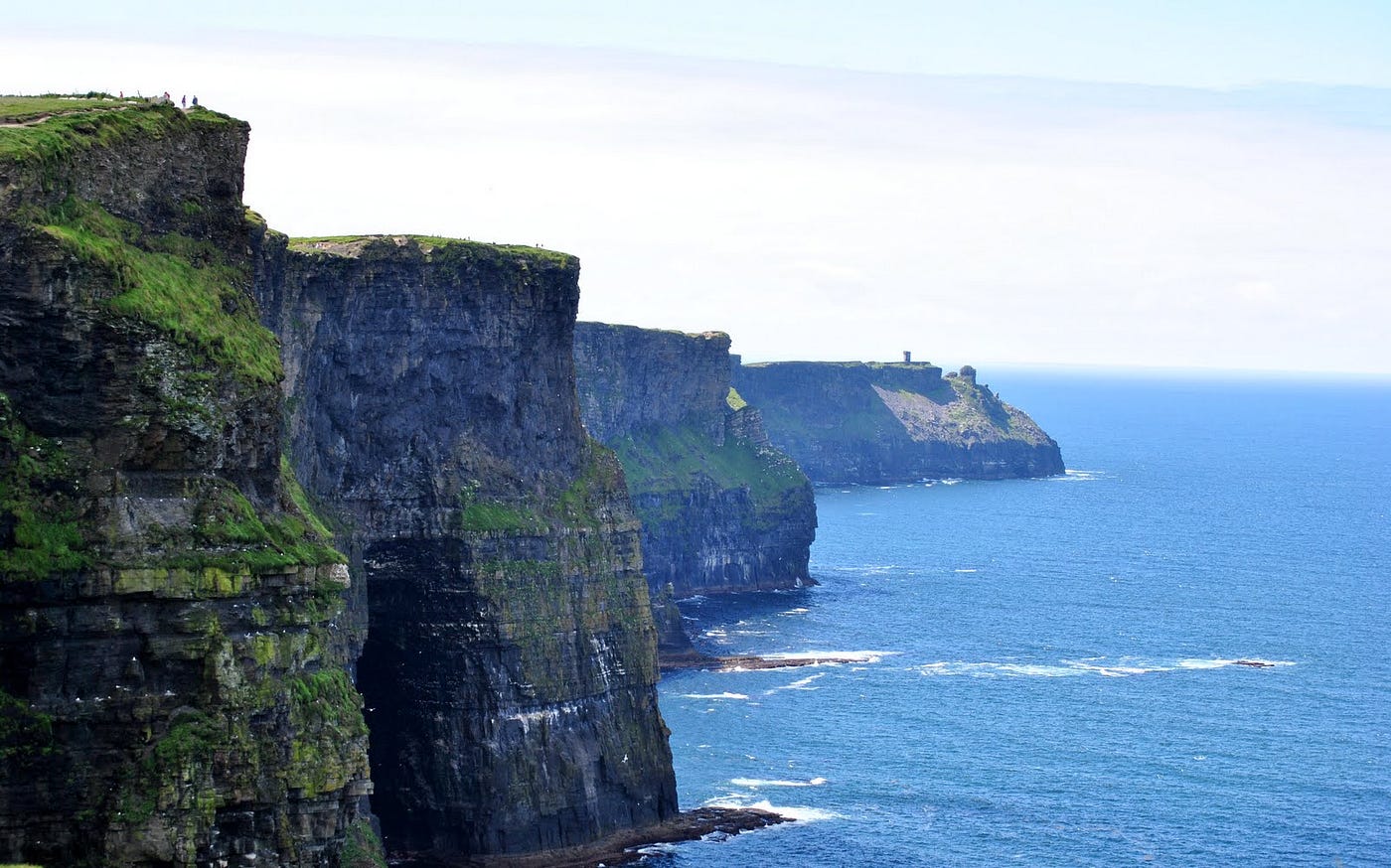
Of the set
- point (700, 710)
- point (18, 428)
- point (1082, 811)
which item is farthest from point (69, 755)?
point (700, 710)

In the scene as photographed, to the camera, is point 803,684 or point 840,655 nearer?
point 803,684

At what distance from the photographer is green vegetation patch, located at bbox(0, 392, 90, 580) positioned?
65.4 m

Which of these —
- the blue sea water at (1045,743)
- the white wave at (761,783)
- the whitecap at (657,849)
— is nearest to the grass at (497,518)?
the whitecap at (657,849)

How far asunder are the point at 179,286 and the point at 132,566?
1060 cm

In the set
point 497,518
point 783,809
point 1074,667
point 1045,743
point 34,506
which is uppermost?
point 34,506

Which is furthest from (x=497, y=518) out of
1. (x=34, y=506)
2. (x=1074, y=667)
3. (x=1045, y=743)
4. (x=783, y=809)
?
(x=1074, y=667)

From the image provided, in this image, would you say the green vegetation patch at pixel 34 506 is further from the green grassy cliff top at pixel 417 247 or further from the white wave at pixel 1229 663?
the white wave at pixel 1229 663

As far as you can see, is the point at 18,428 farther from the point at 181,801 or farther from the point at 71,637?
the point at 181,801

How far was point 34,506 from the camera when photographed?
66125 mm

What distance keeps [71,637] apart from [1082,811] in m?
74.1

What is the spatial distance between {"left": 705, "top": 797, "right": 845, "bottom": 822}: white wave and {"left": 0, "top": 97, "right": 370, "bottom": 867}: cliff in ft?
173

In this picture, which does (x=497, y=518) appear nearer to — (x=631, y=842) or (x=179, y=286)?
(x=631, y=842)

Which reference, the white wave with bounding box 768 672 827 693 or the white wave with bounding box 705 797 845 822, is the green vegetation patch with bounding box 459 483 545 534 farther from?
the white wave with bounding box 768 672 827 693

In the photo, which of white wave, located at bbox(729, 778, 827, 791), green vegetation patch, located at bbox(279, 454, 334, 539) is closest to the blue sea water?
white wave, located at bbox(729, 778, 827, 791)
